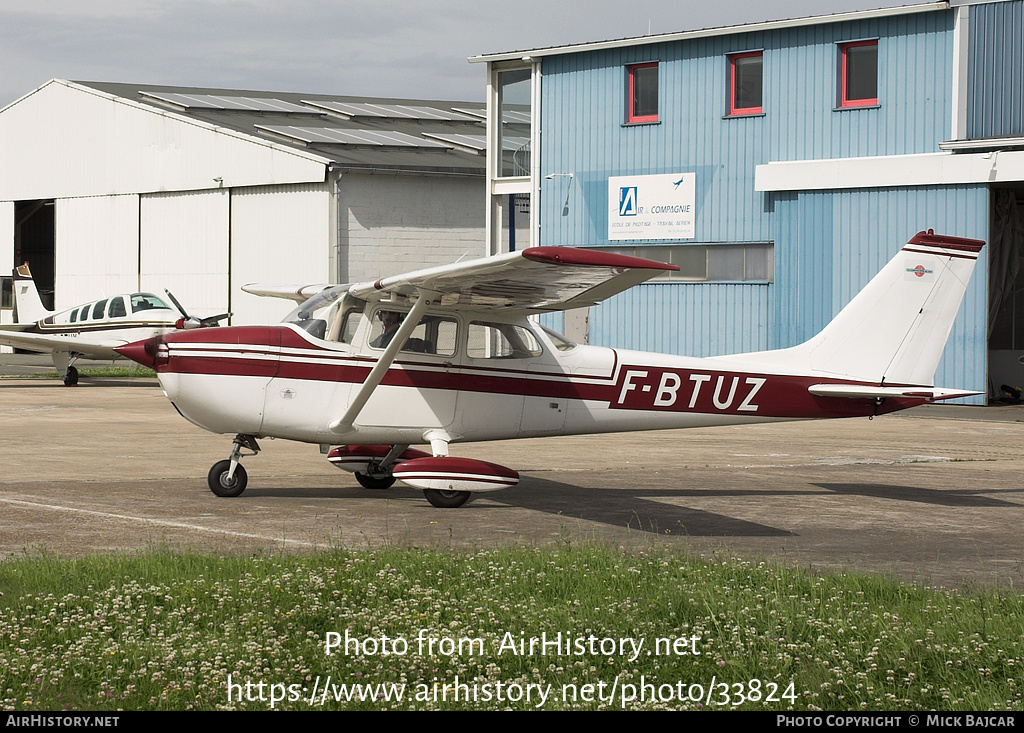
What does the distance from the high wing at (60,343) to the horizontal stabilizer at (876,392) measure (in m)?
19.2

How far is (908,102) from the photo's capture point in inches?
970

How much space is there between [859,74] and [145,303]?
16391 millimetres

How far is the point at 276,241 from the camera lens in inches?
1340

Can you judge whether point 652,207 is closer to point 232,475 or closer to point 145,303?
point 145,303

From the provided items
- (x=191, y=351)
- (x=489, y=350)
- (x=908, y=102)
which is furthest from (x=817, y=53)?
(x=191, y=351)

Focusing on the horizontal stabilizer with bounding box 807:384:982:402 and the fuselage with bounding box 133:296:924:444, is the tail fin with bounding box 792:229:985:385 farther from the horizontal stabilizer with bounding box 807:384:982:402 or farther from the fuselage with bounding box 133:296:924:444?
the fuselage with bounding box 133:296:924:444

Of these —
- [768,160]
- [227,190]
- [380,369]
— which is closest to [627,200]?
[768,160]

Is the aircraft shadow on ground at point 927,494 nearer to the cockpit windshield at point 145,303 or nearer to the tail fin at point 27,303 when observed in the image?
the cockpit windshield at point 145,303

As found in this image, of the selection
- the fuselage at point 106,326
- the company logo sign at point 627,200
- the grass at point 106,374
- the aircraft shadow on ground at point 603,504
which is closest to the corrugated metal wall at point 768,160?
the company logo sign at point 627,200

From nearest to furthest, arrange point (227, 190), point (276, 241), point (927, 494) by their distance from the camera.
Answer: point (927, 494)
point (276, 241)
point (227, 190)

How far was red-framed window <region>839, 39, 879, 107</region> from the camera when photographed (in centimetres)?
2519

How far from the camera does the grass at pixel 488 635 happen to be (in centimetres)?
498
